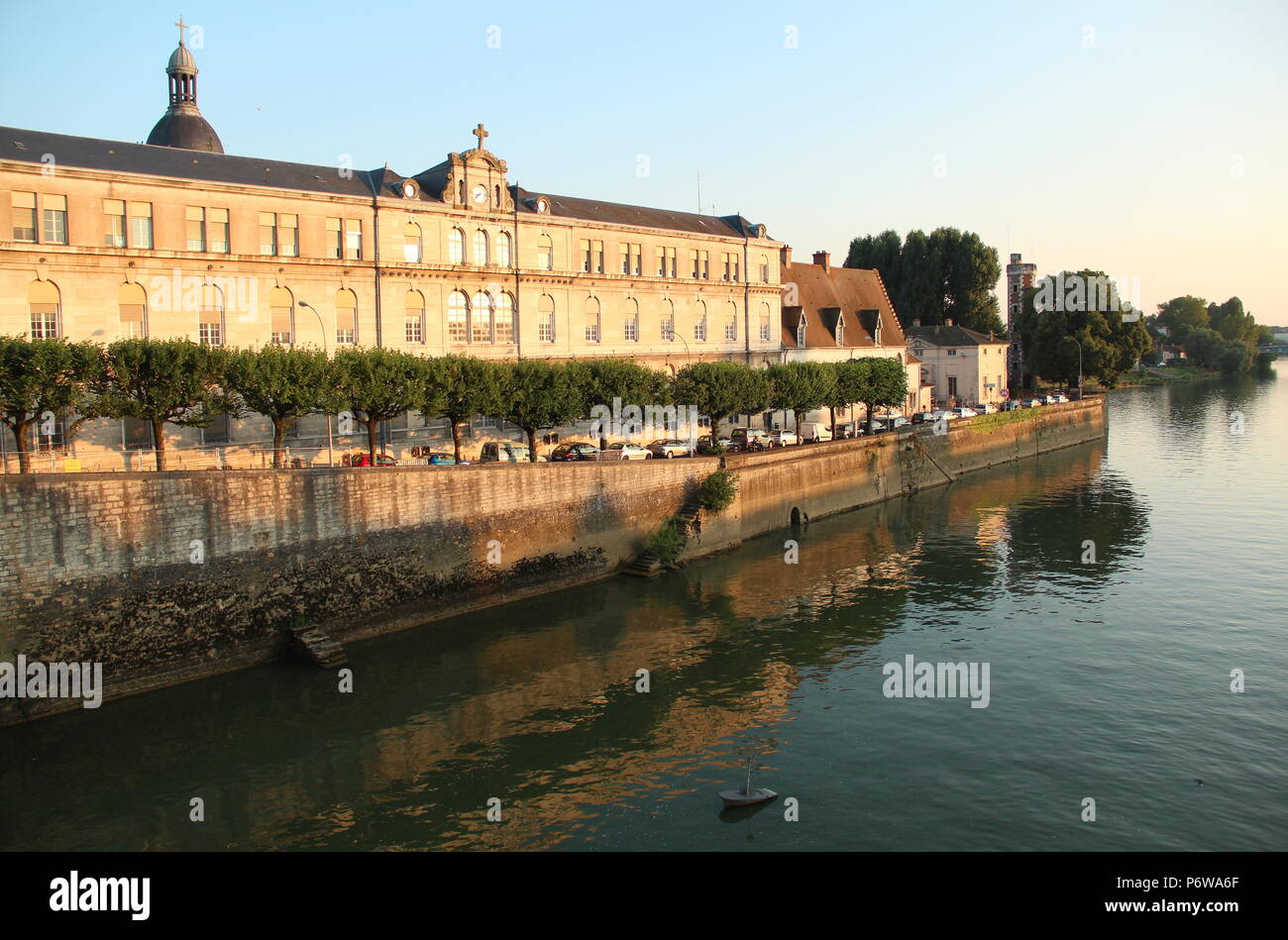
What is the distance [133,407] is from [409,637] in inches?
518

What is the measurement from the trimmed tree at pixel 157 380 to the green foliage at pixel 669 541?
834 inches

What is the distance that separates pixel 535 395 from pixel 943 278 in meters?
87.1

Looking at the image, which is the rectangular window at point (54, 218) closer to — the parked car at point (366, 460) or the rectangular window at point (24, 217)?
the rectangular window at point (24, 217)

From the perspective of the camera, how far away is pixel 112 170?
143 feet

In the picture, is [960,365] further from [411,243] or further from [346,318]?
[346,318]

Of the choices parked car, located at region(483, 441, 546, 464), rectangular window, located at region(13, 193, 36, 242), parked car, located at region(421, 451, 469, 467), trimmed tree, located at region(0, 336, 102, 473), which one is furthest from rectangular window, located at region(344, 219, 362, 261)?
trimmed tree, located at region(0, 336, 102, 473)

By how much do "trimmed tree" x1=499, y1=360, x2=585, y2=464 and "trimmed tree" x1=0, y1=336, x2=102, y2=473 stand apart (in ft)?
59.3

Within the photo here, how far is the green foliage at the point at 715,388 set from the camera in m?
58.6

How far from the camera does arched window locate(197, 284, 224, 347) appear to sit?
46.5m

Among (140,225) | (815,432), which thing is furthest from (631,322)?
(140,225)

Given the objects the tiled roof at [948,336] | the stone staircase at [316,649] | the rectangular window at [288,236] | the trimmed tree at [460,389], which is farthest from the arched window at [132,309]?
the tiled roof at [948,336]

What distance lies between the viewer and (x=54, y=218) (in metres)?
42.2

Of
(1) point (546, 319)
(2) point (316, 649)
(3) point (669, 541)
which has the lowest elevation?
(2) point (316, 649)
